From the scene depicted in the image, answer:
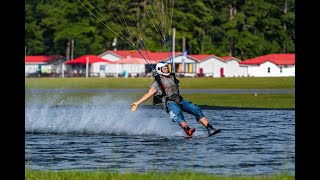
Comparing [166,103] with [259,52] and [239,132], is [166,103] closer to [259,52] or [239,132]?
[239,132]

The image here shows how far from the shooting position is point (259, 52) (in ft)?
529

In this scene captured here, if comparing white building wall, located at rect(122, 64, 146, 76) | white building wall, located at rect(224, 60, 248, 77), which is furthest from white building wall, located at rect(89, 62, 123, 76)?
white building wall, located at rect(224, 60, 248, 77)

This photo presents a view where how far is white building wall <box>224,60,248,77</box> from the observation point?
15112 centimetres

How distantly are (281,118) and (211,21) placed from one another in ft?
416

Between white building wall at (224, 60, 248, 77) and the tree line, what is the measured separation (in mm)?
5230

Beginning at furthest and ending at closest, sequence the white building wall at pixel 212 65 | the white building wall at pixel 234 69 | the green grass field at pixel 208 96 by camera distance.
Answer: the white building wall at pixel 234 69 → the white building wall at pixel 212 65 → the green grass field at pixel 208 96

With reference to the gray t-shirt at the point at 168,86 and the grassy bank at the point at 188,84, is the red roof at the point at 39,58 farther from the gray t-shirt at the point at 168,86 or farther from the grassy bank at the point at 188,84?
the gray t-shirt at the point at 168,86

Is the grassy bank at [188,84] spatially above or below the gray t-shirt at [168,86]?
below

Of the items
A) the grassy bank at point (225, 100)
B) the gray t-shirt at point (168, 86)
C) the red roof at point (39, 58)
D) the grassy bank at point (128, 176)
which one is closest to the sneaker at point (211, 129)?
the gray t-shirt at point (168, 86)

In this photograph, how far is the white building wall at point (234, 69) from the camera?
15112 cm

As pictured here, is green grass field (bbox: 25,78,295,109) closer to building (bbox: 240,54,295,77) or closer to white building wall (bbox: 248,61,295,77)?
building (bbox: 240,54,295,77)

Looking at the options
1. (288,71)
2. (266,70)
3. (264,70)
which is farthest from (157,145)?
(288,71)

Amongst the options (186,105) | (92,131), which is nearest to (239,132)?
(186,105)

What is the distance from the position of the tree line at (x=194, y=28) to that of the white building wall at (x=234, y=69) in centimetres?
523
